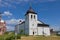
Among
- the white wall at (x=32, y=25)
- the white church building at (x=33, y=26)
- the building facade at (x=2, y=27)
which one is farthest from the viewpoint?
the white church building at (x=33, y=26)

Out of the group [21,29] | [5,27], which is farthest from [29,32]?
[5,27]

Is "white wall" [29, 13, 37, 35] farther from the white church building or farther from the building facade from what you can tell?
the building facade

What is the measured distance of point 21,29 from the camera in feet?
216

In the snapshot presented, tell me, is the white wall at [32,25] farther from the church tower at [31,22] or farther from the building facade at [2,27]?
the building facade at [2,27]

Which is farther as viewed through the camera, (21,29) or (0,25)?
(21,29)

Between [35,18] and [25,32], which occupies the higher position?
[35,18]

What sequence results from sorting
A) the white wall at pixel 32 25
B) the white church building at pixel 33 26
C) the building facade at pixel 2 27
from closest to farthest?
1. the building facade at pixel 2 27
2. the white wall at pixel 32 25
3. the white church building at pixel 33 26

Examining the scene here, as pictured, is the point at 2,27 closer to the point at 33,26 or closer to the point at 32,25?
the point at 32,25

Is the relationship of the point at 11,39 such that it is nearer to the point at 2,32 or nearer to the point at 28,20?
the point at 2,32

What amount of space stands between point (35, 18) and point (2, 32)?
67.5ft

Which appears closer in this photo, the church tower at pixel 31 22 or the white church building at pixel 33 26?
the church tower at pixel 31 22

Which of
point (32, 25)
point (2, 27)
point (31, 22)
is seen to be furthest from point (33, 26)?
point (2, 27)

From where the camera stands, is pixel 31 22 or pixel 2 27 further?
pixel 31 22

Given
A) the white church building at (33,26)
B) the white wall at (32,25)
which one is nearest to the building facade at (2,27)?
the white church building at (33,26)
